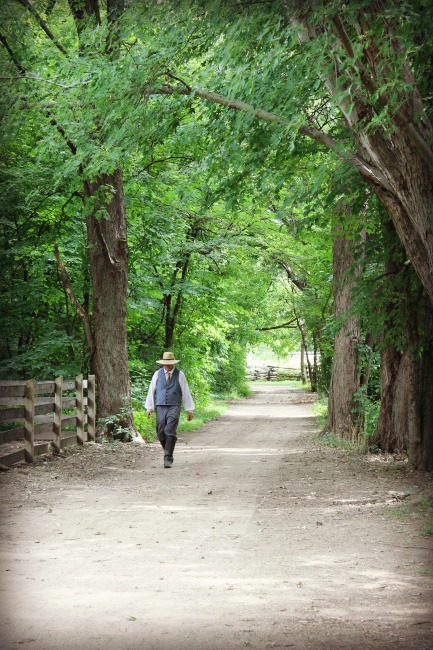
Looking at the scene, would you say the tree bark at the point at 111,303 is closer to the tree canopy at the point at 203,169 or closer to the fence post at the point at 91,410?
the tree canopy at the point at 203,169

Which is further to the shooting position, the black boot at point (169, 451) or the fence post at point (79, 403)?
the fence post at point (79, 403)

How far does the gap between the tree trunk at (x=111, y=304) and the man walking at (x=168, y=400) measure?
3046 mm

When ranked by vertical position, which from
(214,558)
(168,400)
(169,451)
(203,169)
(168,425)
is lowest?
(214,558)

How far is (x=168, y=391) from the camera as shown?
13.3m

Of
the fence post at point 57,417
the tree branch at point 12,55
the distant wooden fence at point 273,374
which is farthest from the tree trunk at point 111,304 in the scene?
the distant wooden fence at point 273,374

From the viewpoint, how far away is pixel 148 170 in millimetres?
18984

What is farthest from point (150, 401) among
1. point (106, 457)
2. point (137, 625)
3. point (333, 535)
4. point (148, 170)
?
point (137, 625)

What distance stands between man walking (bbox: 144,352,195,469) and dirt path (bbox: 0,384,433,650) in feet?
2.41

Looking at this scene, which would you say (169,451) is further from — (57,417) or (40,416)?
(40,416)

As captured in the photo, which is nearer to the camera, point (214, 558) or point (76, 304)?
point (214, 558)

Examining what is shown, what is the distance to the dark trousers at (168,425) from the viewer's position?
1307 centimetres

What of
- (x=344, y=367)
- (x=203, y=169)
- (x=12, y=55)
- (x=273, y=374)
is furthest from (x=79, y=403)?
(x=273, y=374)

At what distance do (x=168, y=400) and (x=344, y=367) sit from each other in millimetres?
5825

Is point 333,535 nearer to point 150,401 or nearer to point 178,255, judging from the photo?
point 150,401
